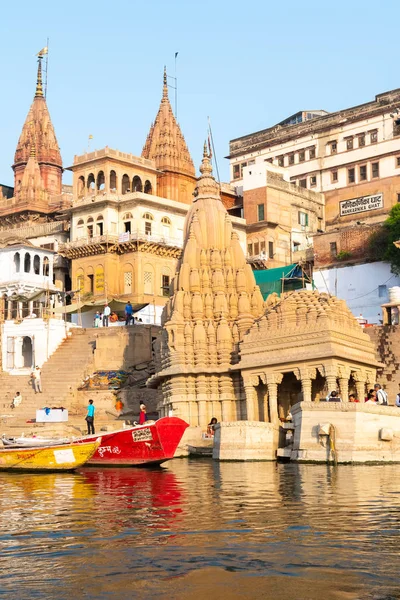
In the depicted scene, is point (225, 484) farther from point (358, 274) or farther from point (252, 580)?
point (358, 274)

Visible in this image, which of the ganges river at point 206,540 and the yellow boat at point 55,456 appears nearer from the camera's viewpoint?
the ganges river at point 206,540

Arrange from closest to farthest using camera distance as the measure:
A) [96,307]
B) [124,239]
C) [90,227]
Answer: [96,307] < [124,239] < [90,227]

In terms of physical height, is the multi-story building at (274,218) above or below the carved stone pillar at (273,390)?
above

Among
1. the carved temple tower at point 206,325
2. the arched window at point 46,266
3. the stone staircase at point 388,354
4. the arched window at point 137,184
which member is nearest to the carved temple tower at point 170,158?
the arched window at point 137,184

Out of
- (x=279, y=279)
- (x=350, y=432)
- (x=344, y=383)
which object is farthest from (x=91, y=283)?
(x=350, y=432)

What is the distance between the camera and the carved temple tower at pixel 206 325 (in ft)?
98.5

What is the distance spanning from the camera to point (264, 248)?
5803 cm

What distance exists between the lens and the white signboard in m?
56.4

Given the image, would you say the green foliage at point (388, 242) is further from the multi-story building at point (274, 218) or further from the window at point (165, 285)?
the window at point (165, 285)

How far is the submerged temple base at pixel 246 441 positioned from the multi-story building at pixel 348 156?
33.4 meters

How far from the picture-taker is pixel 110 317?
4900 cm

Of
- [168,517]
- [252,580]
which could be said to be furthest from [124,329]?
[252,580]

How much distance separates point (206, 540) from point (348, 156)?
2046 inches

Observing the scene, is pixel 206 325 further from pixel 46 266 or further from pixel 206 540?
pixel 46 266
